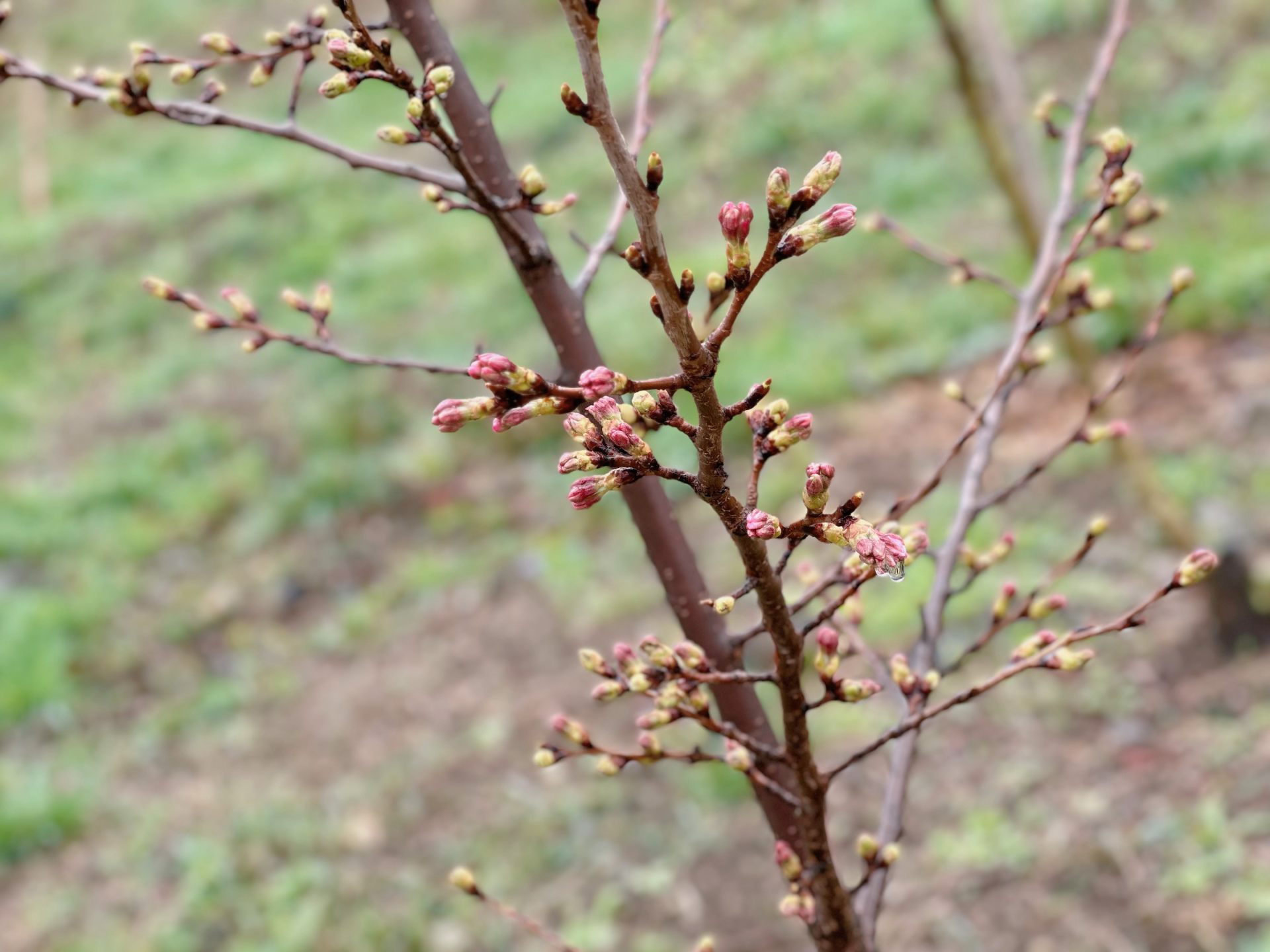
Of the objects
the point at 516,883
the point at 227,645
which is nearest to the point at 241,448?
the point at 227,645

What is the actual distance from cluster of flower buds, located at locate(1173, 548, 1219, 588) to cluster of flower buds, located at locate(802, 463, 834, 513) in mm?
464

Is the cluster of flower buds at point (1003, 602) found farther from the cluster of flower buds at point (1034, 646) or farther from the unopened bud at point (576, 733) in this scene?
the unopened bud at point (576, 733)

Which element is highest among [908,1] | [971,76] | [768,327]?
[908,1]

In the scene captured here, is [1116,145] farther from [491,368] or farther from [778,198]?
[491,368]

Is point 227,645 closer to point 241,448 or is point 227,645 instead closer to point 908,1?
point 241,448

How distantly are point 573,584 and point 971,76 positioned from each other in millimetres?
3030

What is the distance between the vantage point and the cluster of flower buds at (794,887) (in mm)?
1178

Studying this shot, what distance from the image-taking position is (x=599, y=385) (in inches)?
31.2

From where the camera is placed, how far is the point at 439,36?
1348mm

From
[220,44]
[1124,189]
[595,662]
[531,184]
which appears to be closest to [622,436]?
[595,662]

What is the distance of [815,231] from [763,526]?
214 millimetres

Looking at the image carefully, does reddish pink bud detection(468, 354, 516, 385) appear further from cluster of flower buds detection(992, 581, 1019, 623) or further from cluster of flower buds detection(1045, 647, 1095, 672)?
cluster of flower buds detection(992, 581, 1019, 623)

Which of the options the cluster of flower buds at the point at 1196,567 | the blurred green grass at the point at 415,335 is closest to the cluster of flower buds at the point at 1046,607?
the cluster of flower buds at the point at 1196,567

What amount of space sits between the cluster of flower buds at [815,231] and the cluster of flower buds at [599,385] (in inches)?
5.6
